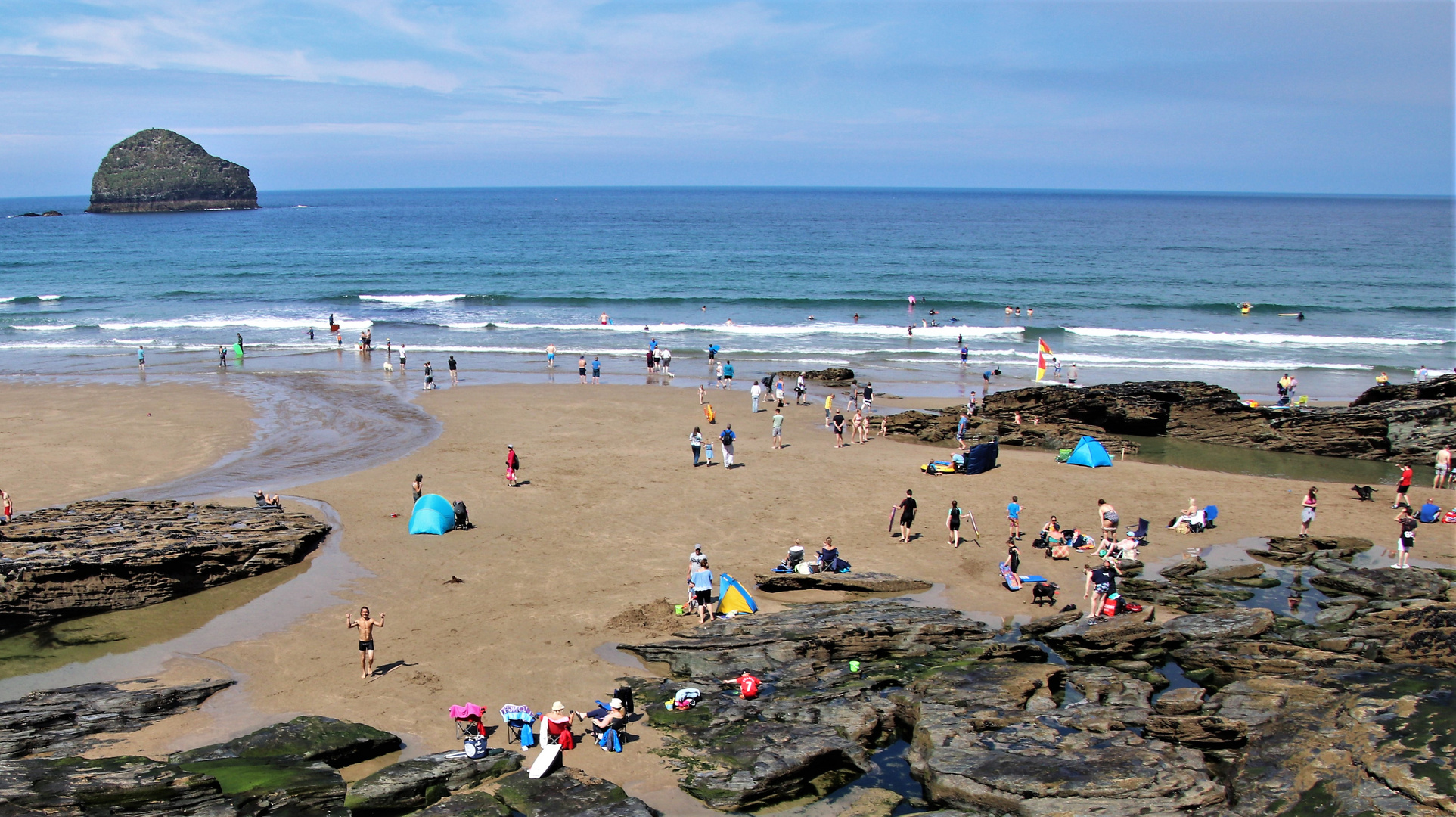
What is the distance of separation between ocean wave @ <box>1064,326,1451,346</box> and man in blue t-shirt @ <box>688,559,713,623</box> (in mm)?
39179

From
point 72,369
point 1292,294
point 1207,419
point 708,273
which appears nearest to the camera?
point 1207,419

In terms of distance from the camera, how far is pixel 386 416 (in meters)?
29.0

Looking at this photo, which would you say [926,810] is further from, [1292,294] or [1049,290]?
[1292,294]

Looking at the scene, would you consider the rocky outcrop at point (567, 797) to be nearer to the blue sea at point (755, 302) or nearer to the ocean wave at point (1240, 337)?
the blue sea at point (755, 302)

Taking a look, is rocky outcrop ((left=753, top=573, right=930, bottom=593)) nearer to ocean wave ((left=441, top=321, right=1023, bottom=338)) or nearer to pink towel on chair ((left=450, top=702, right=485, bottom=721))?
pink towel on chair ((left=450, top=702, right=485, bottom=721))

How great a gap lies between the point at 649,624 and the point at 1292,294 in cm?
6176

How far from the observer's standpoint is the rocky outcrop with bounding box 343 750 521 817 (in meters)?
9.15

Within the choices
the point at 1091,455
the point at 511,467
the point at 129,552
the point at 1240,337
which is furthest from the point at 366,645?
the point at 1240,337

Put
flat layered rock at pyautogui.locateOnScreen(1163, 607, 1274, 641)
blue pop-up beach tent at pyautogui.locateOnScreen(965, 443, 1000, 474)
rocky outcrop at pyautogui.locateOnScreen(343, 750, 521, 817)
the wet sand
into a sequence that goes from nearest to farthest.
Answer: rocky outcrop at pyautogui.locateOnScreen(343, 750, 521, 817) < flat layered rock at pyautogui.locateOnScreen(1163, 607, 1274, 641) < the wet sand < blue pop-up beach tent at pyautogui.locateOnScreen(965, 443, 1000, 474)

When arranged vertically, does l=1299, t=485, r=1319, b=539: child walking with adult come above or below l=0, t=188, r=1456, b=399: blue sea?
below

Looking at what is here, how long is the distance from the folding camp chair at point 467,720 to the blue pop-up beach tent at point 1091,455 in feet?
59.0

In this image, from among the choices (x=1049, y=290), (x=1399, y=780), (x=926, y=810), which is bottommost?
(x=926, y=810)

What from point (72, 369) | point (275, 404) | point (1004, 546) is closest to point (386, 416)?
point (275, 404)

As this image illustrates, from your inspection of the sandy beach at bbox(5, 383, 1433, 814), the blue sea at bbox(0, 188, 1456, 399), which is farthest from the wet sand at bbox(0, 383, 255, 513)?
the blue sea at bbox(0, 188, 1456, 399)
